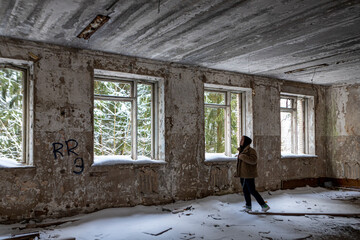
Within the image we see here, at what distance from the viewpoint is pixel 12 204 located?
473cm

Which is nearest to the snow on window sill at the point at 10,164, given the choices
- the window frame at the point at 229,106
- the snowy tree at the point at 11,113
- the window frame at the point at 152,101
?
the snowy tree at the point at 11,113

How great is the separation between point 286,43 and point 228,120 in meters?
2.81

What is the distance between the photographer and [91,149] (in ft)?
18.0

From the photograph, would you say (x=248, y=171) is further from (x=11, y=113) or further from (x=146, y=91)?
(x=11, y=113)

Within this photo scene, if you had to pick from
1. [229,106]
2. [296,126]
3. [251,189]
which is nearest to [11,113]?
[251,189]

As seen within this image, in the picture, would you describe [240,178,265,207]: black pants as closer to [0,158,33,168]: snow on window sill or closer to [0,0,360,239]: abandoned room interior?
[0,0,360,239]: abandoned room interior

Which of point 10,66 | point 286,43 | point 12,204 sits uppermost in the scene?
point 286,43

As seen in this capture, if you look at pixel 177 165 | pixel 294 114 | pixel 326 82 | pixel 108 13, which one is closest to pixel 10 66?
pixel 108 13

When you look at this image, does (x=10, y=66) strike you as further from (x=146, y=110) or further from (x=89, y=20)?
(x=146, y=110)

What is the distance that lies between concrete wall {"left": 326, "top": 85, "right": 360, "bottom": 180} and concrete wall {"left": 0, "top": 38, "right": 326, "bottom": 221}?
9.80 ft

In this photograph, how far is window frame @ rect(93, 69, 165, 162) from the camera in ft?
19.6

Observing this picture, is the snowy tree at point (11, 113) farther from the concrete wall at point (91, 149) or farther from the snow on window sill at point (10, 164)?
the concrete wall at point (91, 149)

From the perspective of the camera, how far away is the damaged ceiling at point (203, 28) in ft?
11.9

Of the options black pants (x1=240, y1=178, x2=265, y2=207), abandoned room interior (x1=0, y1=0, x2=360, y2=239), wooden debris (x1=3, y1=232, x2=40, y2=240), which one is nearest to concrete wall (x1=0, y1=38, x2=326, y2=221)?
abandoned room interior (x1=0, y1=0, x2=360, y2=239)
